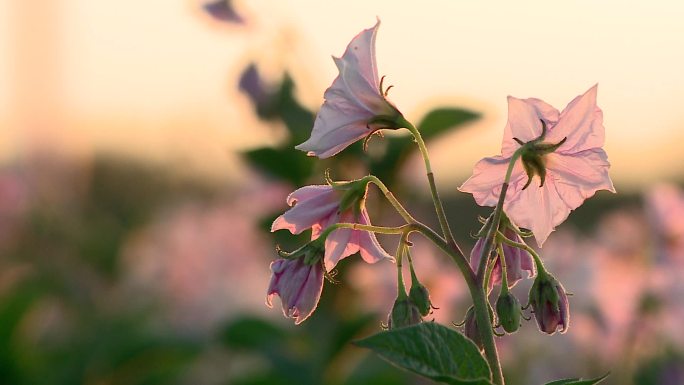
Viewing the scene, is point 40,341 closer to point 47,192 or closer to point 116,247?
point 116,247

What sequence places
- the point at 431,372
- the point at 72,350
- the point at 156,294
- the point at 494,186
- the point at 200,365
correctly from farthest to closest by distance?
1. the point at 156,294
2. the point at 200,365
3. the point at 72,350
4. the point at 494,186
5. the point at 431,372

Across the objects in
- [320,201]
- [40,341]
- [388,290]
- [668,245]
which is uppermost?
[320,201]

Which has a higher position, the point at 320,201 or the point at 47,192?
the point at 320,201

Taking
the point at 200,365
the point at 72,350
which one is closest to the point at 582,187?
the point at 72,350

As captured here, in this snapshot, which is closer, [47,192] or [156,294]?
[156,294]

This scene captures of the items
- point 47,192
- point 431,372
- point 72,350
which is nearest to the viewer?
point 431,372

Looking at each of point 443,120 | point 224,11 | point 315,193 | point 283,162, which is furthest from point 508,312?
point 224,11

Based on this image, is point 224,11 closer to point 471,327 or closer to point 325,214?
point 325,214
